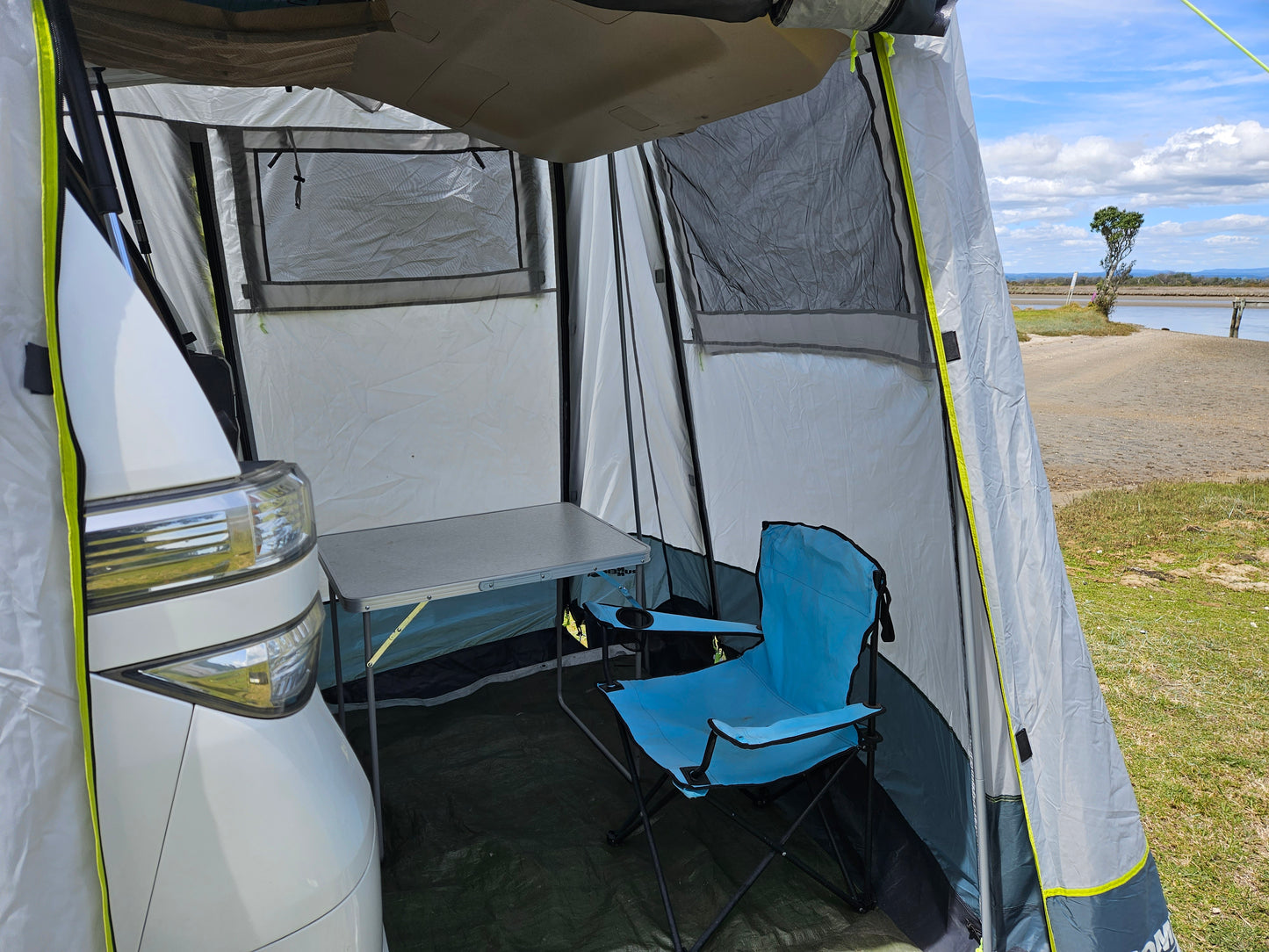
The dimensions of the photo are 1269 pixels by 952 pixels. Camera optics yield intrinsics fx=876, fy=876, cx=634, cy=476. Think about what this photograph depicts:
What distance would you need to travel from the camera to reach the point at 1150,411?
1088cm

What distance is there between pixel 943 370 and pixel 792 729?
0.74m

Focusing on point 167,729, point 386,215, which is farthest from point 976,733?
point 386,215

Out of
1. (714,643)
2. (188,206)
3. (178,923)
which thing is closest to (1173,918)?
(714,643)

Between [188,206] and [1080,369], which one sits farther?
[1080,369]

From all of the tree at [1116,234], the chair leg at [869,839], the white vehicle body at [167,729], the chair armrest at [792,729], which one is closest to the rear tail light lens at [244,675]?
the white vehicle body at [167,729]

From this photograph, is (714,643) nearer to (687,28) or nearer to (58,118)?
(687,28)

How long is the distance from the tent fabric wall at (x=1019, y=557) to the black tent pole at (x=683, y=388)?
126cm

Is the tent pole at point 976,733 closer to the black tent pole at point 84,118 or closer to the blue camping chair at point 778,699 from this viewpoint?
A: the blue camping chair at point 778,699

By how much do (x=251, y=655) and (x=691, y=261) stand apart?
1984 mm

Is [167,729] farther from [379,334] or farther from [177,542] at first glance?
[379,334]

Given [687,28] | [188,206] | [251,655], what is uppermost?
[687,28]

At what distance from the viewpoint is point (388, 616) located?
2.89 m

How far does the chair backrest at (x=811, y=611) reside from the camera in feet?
6.49

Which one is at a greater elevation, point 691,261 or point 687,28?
point 687,28
